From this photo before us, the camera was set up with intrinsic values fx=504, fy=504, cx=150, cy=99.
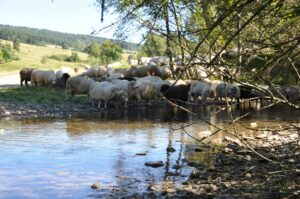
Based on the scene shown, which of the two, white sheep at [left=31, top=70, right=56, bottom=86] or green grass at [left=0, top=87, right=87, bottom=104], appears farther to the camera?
white sheep at [left=31, top=70, right=56, bottom=86]

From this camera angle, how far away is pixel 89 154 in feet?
40.3

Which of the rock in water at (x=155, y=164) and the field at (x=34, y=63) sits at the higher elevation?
the field at (x=34, y=63)

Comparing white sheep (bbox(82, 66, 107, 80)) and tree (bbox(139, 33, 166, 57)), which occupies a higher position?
tree (bbox(139, 33, 166, 57))

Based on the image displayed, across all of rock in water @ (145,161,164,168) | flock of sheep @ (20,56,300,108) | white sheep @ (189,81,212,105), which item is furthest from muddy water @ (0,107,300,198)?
white sheep @ (189,81,212,105)

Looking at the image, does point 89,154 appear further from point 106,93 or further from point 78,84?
point 78,84

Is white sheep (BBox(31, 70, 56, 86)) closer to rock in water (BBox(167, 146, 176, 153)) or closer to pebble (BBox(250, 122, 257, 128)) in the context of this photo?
pebble (BBox(250, 122, 257, 128))

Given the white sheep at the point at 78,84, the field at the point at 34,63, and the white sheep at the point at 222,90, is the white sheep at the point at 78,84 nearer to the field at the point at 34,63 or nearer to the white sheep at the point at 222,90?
the white sheep at the point at 222,90

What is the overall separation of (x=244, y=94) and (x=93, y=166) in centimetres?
1749

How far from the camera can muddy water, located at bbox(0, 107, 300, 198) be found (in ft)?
30.1

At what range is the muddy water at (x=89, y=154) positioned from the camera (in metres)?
9.16

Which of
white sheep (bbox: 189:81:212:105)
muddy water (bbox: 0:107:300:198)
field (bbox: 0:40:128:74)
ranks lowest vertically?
muddy water (bbox: 0:107:300:198)


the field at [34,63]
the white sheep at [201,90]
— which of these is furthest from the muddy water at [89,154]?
the field at [34,63]

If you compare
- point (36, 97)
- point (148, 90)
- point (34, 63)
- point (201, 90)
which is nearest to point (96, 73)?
point (148, 90)

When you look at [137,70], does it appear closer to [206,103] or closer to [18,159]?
[206,103]
